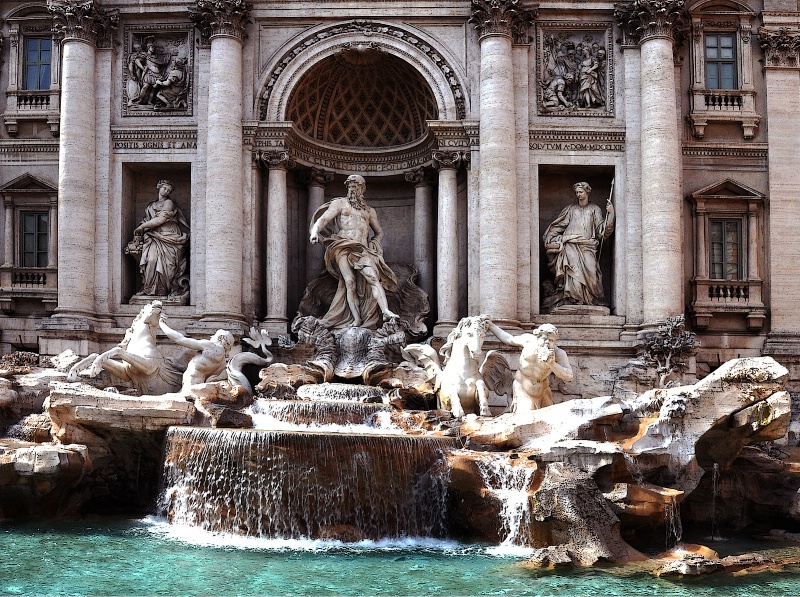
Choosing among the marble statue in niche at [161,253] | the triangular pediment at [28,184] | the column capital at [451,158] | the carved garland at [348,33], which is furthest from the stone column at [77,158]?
the column capital at [451,158]

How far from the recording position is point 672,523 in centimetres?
1388

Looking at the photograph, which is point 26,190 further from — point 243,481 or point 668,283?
point 668,283

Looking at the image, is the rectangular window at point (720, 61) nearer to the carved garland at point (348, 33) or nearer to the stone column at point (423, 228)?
the carved garland at point (348, 33)

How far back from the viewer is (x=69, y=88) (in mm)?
21969

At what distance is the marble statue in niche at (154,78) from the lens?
2250 cm

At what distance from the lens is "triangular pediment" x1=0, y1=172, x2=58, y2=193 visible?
22656mm

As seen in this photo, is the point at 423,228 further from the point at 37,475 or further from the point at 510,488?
the point at 37,475

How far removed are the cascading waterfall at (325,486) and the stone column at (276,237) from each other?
7.42 m

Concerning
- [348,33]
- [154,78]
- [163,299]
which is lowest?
[163,299]

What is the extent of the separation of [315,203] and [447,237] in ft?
11.8

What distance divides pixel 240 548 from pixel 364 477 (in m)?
2.11

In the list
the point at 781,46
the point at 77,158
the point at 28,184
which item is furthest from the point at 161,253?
the point at 781,46

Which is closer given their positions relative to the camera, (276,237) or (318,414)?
(318,414)

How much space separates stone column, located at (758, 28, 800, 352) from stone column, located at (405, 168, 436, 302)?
7.77 meters
